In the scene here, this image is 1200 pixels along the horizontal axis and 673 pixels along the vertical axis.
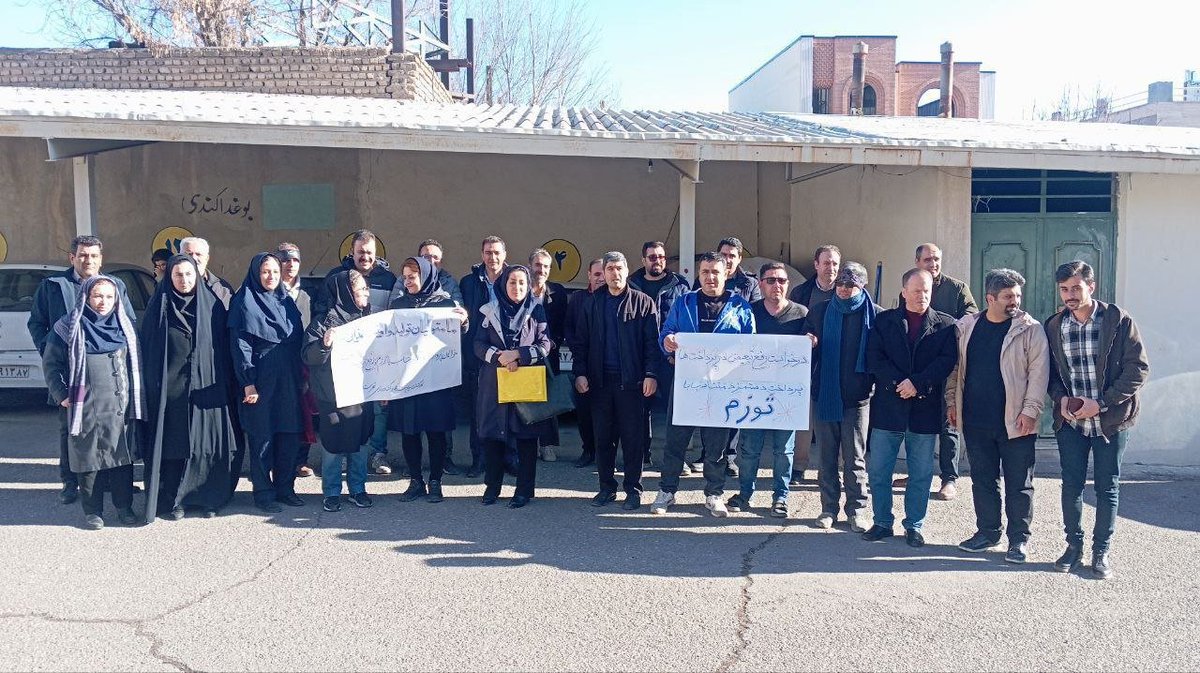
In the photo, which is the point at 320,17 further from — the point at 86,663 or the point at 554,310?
the point at 86,663

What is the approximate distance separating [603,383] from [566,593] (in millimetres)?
1811

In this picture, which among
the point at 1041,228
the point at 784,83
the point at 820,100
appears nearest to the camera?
the point at 1041,228

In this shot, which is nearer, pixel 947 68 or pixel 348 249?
pixel 348 249

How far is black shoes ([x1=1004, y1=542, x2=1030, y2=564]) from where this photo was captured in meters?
5.37

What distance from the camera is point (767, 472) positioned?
7562 millimetres

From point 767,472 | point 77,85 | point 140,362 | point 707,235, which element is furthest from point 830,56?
point 140,362

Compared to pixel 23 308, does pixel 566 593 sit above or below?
below

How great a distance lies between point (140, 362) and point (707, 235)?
8868mm

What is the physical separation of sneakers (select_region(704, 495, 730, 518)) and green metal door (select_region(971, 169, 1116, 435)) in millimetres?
3660

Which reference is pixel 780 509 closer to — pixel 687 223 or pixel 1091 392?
pixel 1091 392

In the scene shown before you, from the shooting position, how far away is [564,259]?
1336 centimetres

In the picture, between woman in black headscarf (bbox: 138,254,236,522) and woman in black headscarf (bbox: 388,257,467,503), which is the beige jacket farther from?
woman in black headscarf (bbox: 138,254,236,522)

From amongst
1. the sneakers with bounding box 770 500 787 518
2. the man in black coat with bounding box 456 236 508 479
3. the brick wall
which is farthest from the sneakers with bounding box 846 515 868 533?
the brick wall

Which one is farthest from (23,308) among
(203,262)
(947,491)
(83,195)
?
(947,491)
